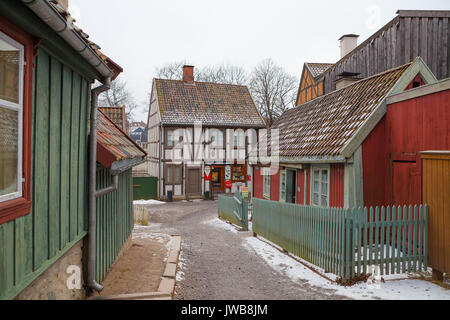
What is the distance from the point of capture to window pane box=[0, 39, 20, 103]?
7.86 ft

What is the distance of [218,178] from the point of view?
24734mm

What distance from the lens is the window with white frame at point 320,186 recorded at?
9109 mm

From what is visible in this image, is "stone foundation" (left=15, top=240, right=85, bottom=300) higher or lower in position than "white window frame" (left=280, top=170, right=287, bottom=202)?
lower

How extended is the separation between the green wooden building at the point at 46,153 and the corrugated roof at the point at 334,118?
6.01 m

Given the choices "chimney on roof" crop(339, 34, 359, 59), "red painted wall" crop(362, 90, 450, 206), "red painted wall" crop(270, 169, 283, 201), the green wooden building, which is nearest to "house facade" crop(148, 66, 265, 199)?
"chimney on roof" crop(339, 34, 359, 59)

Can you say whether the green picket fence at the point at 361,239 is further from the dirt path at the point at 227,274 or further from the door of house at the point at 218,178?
the door of house at the point at 218,178

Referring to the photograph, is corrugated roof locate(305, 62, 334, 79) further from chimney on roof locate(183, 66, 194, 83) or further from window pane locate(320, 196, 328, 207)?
window pane locate(320, 196, 328, 207)

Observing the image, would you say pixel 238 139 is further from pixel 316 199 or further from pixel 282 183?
pixel 316 199

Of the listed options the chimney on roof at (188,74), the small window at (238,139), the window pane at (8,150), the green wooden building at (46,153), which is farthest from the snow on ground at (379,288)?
the chimney on roof at (188,74)

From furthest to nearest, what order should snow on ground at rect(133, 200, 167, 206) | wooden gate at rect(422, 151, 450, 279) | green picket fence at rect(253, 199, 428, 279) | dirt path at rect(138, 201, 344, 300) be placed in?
1. snow on ground at rect(133, 200, 167, 206)
2. green picket fence at rect(253, 199, 428, 279)
3. wooden gate at rect(422, 151, 450, 279)
4. dirt path at rect(138, 201, 344, 300)

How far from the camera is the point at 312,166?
1003cm

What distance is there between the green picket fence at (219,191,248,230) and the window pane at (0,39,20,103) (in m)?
10.4
